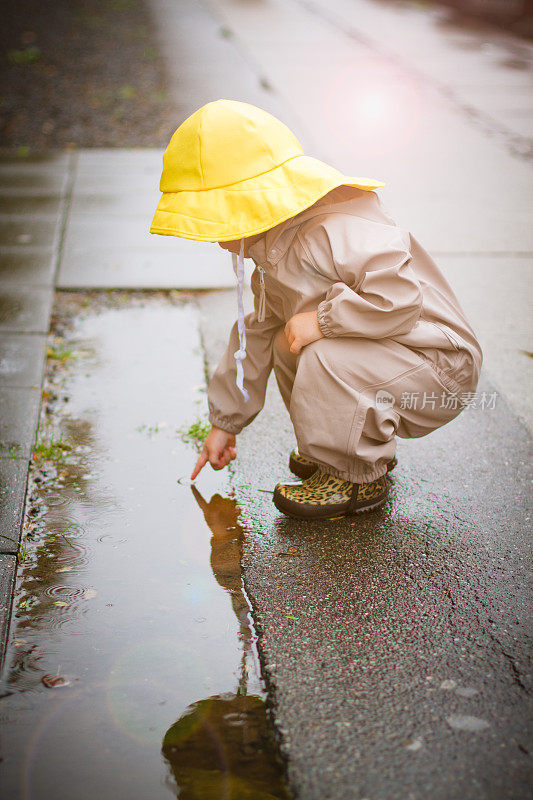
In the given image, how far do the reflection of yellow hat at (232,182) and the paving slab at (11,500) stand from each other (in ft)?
3.60

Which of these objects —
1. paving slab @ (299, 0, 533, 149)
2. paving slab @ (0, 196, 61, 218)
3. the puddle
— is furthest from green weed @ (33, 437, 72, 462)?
paving slab @ (299, 0, 533, 149)

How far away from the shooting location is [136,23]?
1423 cm

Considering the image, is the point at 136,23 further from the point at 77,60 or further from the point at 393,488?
the point at 393,488

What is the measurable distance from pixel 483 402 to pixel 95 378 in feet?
5.77

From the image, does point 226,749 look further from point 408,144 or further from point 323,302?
point 408,144

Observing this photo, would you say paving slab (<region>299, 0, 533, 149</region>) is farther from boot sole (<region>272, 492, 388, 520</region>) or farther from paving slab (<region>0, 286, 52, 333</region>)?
boot sole (<region>272, 492, 388, 520</region>)

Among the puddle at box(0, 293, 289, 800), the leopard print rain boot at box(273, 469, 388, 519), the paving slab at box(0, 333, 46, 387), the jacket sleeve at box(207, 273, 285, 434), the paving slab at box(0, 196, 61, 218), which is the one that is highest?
the jacket sleeve at box(207, 273, 285, 434)

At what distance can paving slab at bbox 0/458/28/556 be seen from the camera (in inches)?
99.7

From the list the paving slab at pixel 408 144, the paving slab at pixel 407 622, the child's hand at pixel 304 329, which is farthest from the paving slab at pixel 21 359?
the paving slab at pixel 408 144

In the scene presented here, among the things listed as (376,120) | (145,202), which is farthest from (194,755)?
(376,120)

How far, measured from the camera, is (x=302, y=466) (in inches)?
113

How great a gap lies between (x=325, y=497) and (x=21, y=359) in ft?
5.91

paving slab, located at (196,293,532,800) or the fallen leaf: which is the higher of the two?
paving slab, located at (196,293,532,800)

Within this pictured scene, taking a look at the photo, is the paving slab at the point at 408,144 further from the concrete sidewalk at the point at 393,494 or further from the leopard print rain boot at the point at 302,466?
the leopard print rain boot at the point at 302,466
